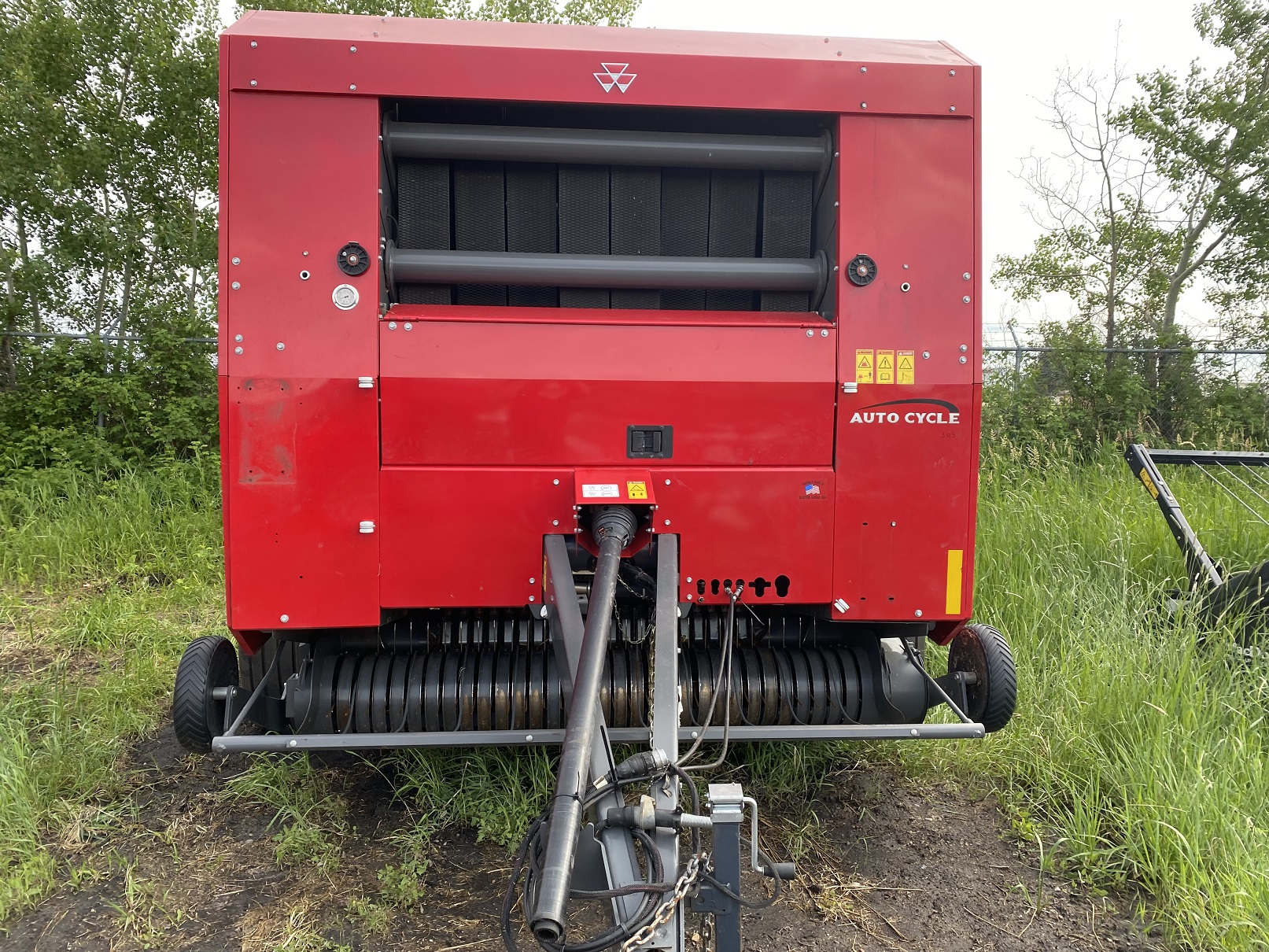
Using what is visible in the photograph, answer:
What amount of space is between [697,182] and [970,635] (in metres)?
2.02

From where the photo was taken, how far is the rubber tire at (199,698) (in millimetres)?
2824

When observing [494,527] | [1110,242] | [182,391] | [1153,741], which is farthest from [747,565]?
[1110,242]

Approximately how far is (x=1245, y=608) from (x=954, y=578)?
6.66 feet

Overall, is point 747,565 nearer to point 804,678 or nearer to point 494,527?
point 804,678

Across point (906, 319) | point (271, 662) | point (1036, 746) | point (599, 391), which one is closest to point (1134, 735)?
point (1036, 746)

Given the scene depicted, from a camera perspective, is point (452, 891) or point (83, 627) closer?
point (452, 891)

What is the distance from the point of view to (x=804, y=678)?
9.97 ft

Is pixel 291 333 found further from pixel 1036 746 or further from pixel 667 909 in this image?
pixel 1036 746

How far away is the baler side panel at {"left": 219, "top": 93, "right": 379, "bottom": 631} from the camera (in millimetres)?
2561

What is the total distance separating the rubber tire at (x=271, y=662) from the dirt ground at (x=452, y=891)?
45cm

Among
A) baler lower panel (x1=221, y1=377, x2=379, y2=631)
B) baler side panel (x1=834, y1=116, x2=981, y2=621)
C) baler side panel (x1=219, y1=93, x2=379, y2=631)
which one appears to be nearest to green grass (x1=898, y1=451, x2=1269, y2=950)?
baler side panel (x1=834, y1=116, x2=981, y2=621)

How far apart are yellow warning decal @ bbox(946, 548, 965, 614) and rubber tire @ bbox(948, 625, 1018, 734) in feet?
1.29

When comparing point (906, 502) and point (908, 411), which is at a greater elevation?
point (908, 411)

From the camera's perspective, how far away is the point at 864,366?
272 centimetres
